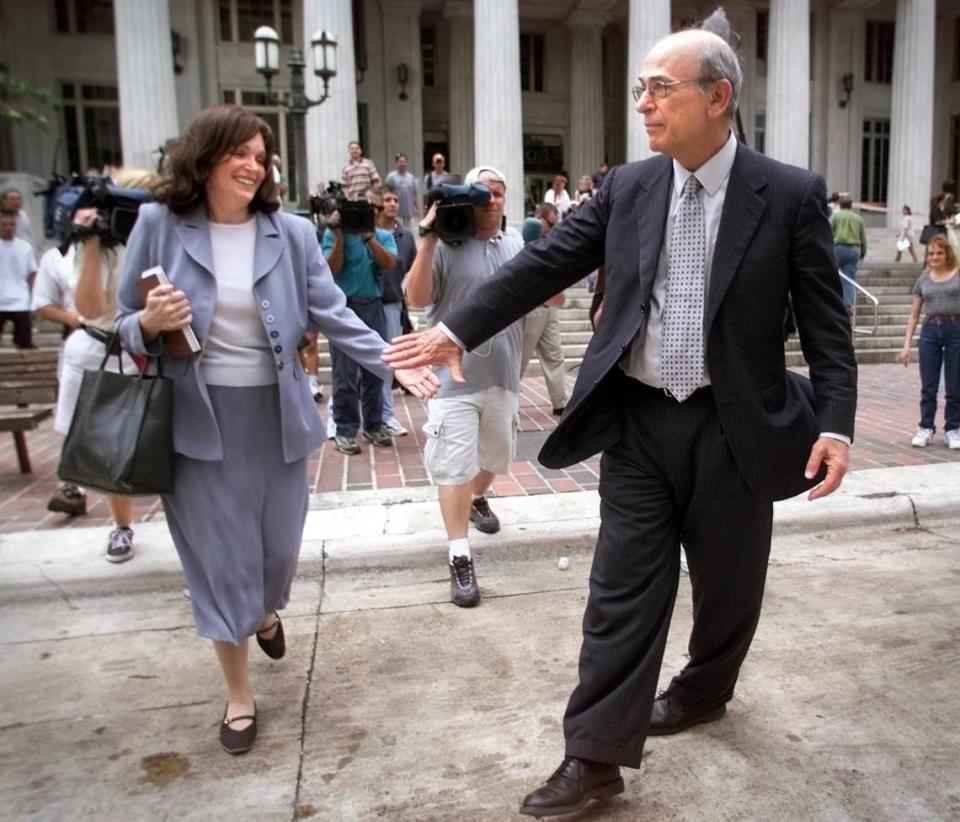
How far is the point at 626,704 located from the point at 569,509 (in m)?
2.67

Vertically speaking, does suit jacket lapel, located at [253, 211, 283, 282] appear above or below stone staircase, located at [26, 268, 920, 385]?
above

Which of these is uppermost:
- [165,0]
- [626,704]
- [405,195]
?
[165,0]

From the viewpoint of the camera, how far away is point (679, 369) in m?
2.31

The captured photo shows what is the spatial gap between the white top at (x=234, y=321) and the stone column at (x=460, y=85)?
20.2m

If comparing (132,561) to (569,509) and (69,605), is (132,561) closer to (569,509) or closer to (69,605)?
(69,605)

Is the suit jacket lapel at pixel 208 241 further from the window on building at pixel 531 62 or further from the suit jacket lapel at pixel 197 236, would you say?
the window on building at pixel 531 62

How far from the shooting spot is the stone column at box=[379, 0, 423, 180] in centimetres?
2152

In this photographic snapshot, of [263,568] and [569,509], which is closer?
[263,568]

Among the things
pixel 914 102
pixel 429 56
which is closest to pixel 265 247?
pixel 429 56

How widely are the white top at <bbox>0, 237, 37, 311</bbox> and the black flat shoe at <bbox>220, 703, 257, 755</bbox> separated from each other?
846 centimetres

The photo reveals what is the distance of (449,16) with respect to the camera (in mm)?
22156

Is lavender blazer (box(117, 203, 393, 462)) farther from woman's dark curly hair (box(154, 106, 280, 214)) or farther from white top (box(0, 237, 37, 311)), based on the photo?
white top (box(0, 237, 37, 311))

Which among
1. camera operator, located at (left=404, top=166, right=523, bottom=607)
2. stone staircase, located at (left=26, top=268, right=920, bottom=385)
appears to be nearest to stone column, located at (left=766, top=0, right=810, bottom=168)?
stone staircase, located at (left=26, top=268, right=920, bottom=385)

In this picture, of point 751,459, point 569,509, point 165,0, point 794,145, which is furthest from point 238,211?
point 794,145
